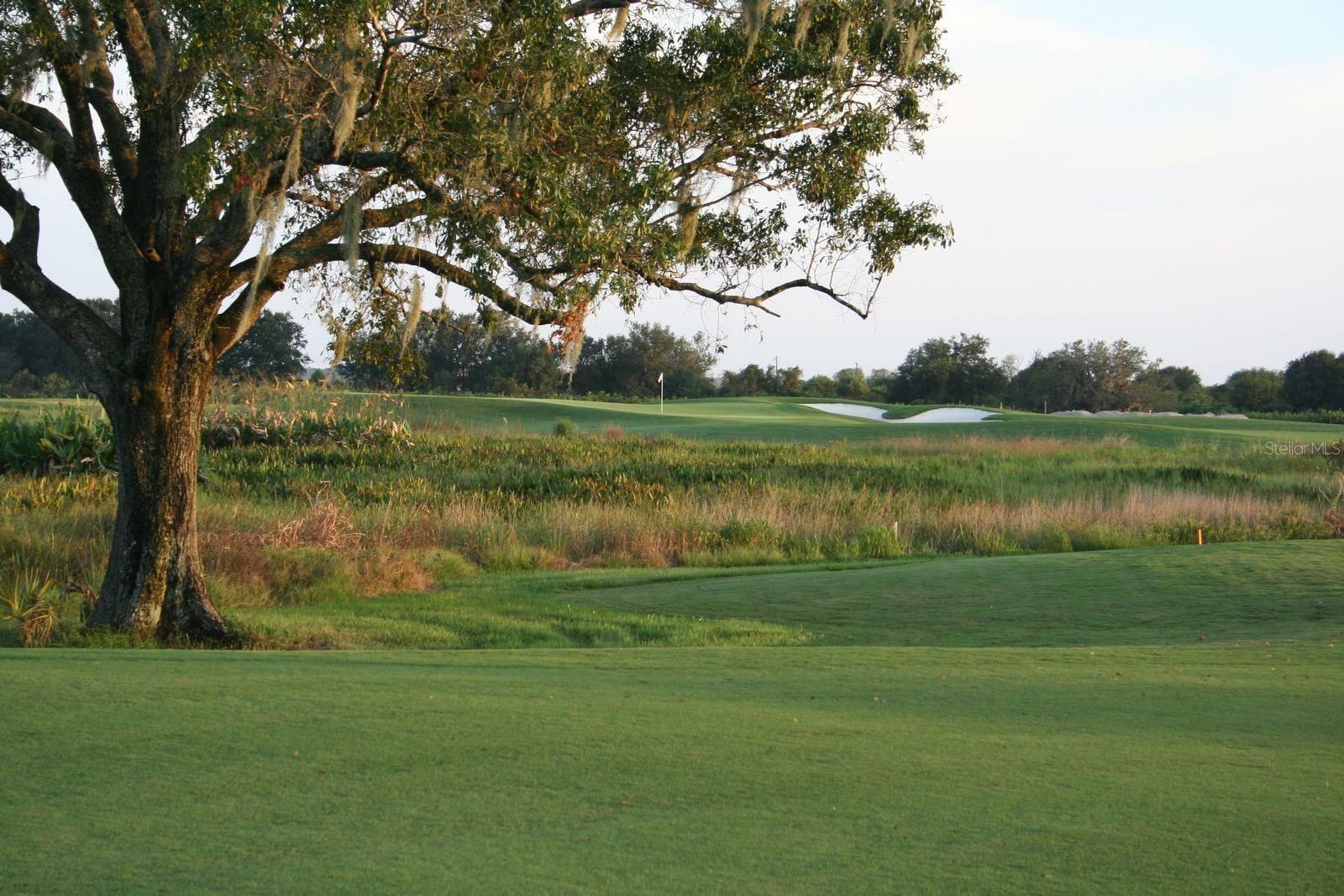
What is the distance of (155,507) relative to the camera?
12234 millimetres

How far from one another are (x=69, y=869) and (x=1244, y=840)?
3649mm

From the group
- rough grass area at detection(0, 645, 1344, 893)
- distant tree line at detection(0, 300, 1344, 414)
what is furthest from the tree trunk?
distant tree line at detection(0, 300, 1344, 414)

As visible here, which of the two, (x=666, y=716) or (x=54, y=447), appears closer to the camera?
(x=666, y=716)

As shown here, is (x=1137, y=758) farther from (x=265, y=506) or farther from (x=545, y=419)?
(x=545, y=419)

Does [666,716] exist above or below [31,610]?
above

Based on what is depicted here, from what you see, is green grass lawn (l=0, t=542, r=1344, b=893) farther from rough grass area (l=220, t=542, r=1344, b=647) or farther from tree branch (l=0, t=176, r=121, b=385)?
tree branch (l=0, t=176, r=121, b=385)

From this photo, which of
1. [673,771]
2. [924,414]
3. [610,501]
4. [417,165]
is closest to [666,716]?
[673,771]

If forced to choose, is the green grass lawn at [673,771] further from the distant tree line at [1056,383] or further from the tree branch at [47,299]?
the distant tree line at [1056,383]

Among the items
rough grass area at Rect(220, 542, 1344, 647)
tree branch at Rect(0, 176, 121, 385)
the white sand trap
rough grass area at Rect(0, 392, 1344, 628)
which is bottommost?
rough grass area at Rect(220, 542, 1344, 647)

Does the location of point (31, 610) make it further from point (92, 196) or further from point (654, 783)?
point (654, 783)

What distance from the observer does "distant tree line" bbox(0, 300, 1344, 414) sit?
68938mm

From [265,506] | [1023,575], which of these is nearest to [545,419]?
[265,506]

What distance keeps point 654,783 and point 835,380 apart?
95432 millimetres

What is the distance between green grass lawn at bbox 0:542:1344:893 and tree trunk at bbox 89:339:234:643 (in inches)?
133
